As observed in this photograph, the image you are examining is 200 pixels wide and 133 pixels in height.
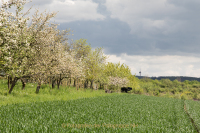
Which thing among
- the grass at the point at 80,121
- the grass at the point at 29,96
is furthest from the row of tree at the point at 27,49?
the grass at the point at 80,121

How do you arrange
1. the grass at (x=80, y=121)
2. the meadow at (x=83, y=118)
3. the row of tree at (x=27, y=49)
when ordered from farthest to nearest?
the row of tree at (x=27, y=49)
the meadow at (x=83, y=118)
the grass at (x=80, y=121)

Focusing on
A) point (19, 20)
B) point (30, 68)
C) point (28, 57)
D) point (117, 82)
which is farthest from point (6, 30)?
point (117, 82)

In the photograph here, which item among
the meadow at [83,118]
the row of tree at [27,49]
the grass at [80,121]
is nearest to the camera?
the grass at [80,121]

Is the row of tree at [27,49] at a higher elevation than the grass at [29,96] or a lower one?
higher

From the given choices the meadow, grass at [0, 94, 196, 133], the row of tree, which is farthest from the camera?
the row of tree

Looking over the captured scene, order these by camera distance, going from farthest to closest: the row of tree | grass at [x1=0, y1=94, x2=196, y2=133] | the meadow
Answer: the row of tree, the meadow, grass at [x1=0, y1=94, x2=196, y2=133]

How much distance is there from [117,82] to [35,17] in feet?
121

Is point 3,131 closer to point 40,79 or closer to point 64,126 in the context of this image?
point 64,126

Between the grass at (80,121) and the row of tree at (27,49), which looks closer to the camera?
the grass at (80,121)

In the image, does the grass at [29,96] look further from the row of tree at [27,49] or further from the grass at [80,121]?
the grass at [80,121]

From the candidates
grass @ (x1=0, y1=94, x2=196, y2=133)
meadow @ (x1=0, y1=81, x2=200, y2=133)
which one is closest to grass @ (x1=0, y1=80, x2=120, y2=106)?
meadow @ (x1=0, y1=81, x2=200, y2=133)

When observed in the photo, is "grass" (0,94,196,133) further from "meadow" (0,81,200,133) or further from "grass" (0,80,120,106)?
"grass" (0,80,120,106)

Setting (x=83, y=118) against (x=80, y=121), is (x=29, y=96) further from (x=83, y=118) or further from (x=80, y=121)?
(x=80, y=121)

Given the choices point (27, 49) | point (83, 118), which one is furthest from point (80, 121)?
point (27, 49)
